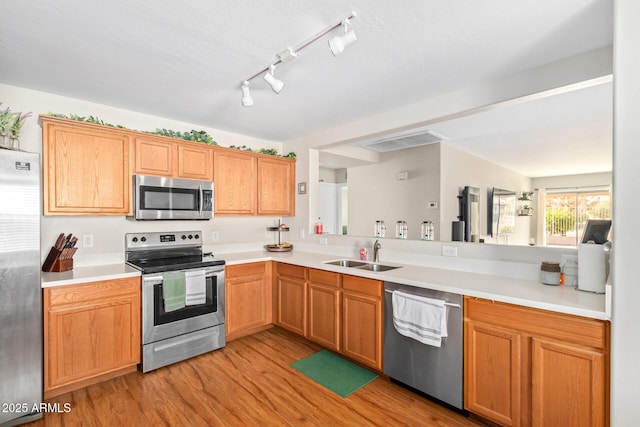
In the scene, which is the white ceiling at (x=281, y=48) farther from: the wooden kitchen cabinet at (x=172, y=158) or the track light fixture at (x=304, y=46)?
the wooden kitchen cabinet at (x=172, y=158)

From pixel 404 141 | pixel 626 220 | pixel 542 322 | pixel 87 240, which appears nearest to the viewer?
pixel 626 220

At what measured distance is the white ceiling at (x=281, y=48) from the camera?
5.14 ft

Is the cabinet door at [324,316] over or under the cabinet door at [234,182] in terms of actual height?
under

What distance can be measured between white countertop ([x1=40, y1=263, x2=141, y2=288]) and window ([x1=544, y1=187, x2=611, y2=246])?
6.94 meters

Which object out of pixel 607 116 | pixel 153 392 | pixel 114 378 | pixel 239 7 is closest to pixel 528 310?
pixel 239 7

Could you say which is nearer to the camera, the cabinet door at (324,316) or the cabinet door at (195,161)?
the cabinet door at (324,316)

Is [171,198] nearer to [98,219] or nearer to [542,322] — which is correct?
[98,219]

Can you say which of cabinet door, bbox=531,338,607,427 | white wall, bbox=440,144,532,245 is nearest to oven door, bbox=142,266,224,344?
cabinet door, bbox=531,338,607,427

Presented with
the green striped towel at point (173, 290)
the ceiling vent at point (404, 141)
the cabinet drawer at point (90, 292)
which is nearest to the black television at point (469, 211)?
the ceiling vent at point (404, 141)

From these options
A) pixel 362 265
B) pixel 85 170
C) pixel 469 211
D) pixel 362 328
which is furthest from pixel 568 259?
pixel 85 170

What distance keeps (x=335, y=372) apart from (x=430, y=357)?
87 cm

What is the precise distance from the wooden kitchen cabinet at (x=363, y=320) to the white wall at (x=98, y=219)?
185 cm

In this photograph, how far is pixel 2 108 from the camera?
97.1 inches

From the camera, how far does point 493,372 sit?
191 cm
